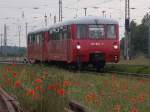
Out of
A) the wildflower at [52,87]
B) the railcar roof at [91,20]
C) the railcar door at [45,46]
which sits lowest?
the wildflower at [52,87]

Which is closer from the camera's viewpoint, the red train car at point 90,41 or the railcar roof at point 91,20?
the red train car at point 90,41

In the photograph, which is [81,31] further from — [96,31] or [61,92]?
[61,92]

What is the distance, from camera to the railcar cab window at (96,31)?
31447mm

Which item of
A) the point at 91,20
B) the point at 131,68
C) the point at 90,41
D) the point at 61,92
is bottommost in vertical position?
the point at 131,68

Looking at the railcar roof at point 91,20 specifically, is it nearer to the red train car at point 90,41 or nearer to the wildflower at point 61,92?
the red train car at point 90,41

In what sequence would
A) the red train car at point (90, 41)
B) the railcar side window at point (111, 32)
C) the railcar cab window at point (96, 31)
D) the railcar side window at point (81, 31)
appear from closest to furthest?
the red train car at point (90, 41), the railcar side window at point (81, 31), the railcar cab window at point (96, 31), the railcar side window at point (111, 32)

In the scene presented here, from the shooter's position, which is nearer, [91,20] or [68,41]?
[68,41]

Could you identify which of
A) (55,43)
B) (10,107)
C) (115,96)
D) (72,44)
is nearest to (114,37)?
(72,44)

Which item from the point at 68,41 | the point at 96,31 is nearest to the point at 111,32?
the point at 96,31

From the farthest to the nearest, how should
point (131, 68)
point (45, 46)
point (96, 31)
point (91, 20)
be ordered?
1. point (45, 46)
2. point (131, 68)
3. point (96, 31)
4. point (91, 20)

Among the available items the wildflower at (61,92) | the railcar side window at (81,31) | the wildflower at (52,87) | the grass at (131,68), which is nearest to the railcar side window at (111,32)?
the railcar side window at (81,31)

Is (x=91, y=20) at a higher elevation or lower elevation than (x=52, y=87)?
higher

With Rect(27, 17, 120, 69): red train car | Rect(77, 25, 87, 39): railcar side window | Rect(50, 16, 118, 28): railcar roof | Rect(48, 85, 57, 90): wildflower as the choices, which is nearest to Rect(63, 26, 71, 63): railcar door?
Rect(27, 17, 120, 69): red train car

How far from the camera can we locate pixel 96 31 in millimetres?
31828
